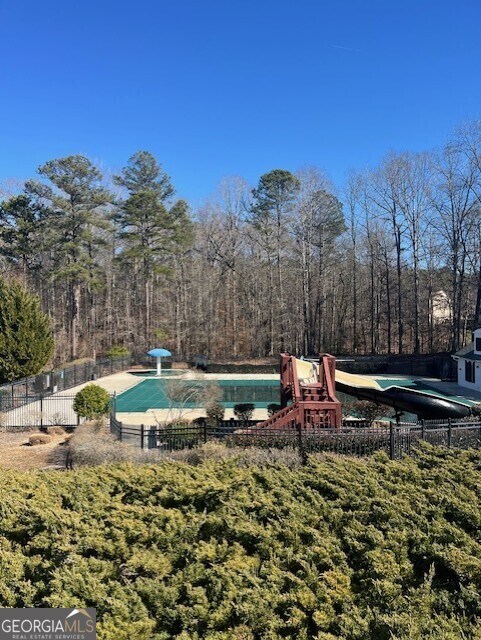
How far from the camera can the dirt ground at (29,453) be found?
11180 millimetres

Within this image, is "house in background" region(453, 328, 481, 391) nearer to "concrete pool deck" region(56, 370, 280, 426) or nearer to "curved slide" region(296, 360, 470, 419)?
"concrete pool deck" region(56, 370, 280, 426)

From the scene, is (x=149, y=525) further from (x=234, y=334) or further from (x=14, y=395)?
(x=234, y=334)

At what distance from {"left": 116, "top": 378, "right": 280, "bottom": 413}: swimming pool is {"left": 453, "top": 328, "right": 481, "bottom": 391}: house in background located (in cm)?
1054

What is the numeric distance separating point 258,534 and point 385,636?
4.93ft

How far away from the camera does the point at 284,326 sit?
41.4m

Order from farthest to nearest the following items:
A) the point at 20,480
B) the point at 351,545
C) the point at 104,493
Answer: the point at 20,480 < the point at 104,493 < the point at 351,545

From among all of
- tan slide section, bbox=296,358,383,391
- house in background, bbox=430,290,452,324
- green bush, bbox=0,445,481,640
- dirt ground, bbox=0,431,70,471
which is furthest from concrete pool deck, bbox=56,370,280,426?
house in background, bbox=430,290,452,324

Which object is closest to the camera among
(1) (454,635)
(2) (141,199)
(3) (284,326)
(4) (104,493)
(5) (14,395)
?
(1) (454,635)

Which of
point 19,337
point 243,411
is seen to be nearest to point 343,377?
point 243,411

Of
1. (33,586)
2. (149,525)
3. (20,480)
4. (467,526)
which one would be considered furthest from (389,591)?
(20,480)

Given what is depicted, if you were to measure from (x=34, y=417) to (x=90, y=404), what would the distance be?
251 cm

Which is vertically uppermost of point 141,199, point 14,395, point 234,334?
point 141,199

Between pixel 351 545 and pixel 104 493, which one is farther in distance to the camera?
pixel 104 493

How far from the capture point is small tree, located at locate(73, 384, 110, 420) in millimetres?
15781
